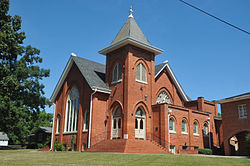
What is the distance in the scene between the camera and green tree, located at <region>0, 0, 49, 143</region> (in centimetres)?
2334

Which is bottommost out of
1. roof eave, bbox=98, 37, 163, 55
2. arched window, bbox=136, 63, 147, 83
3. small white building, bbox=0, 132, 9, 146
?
small white building, bbox=0, 132, 9, 146

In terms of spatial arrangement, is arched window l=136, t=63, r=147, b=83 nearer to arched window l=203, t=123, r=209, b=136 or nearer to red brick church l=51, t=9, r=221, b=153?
red brick church l=51, t=9, r=221, b=153

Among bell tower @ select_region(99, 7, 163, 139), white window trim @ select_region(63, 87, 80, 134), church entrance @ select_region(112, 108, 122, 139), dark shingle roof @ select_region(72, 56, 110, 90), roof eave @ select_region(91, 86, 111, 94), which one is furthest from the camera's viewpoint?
white window trim @ select_region(63, 87, 80, 134)

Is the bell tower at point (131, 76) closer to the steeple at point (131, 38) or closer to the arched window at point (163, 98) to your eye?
the steeple at point (131, 38)

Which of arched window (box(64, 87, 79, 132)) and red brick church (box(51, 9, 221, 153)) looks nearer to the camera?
red brick church (box(51, 9, 221, 153))

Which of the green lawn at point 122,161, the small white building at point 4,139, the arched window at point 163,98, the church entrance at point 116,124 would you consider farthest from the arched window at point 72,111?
the small white building at point 4,139

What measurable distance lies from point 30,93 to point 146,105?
13.9 m

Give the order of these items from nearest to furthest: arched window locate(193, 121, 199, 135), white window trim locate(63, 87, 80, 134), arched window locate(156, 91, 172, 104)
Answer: white window trim locate(63, 87, 80, 134) < arched window locate(193, 121, 199, 135) < arched window locate(156, 91, 172, 104)

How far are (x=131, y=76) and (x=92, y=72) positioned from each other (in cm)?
565

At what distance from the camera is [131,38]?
2483cm

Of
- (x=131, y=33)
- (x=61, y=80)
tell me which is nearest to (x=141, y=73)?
(x=131, y=33)

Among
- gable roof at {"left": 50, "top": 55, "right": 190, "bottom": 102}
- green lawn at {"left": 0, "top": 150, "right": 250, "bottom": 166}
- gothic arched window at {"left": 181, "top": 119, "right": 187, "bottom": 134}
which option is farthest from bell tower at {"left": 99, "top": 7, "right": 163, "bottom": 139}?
green lawn at {"left": 0, "top": 150, "right": 250, "bottom": 166}

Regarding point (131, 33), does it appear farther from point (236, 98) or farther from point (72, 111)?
point (236, 98)

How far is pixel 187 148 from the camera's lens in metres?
26.5
